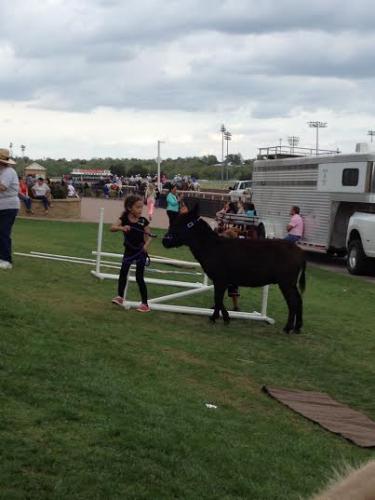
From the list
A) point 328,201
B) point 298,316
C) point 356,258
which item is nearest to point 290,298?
point 298,316

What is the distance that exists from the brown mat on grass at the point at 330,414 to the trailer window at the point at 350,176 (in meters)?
13.6

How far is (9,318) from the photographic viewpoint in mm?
7805

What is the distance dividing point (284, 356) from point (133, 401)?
359cm

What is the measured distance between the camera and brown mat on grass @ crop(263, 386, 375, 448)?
579 cm

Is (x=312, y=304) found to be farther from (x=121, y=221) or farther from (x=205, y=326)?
(x=121, y=221)

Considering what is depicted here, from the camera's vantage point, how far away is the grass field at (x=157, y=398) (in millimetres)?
4031

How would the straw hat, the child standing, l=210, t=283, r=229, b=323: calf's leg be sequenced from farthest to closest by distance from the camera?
the straw hat → l=210, t=283, r=229, b=323: calf's leg → the child standing

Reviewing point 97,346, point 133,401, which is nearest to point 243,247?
→ point 97,346

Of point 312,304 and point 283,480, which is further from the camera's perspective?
point 312,304

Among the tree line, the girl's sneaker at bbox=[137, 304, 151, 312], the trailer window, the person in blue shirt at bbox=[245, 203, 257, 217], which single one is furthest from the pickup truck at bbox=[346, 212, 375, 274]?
the tree line

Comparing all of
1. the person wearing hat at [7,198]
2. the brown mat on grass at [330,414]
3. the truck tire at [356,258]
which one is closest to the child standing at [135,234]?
the person wearing hat at [7,198]

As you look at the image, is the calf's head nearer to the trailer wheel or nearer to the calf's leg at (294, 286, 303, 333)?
the calf's leg at (294, 286, 303, 333)

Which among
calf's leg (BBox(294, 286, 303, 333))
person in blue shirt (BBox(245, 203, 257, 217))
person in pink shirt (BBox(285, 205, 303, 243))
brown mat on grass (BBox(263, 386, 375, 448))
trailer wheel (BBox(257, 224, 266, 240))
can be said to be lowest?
brown mat on grass (BBox(263, 386, 375, 448))

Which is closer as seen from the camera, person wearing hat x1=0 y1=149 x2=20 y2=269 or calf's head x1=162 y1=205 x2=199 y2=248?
calf's head x1=162 y1=205 x2=199 y2=248
